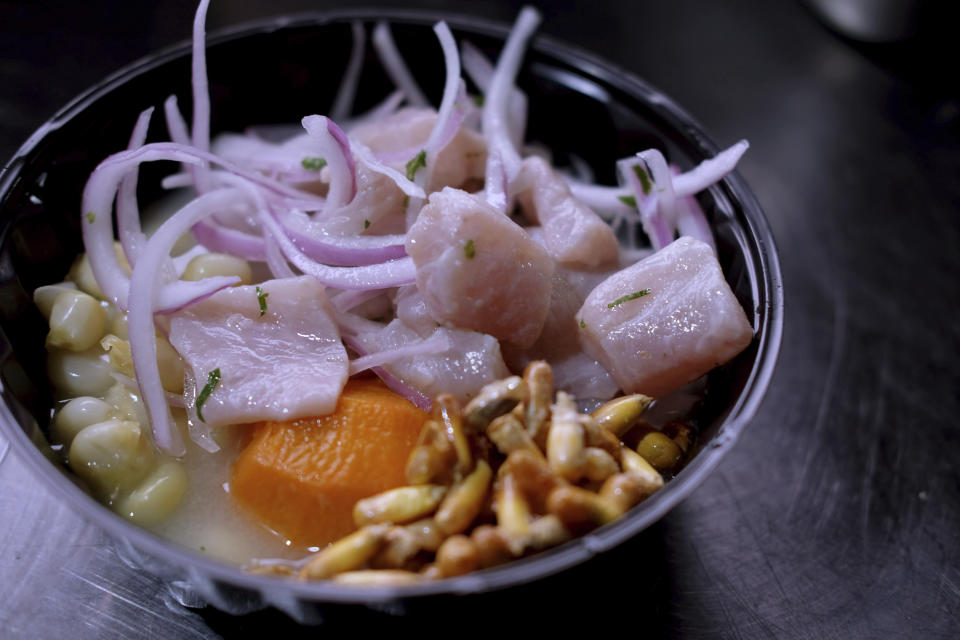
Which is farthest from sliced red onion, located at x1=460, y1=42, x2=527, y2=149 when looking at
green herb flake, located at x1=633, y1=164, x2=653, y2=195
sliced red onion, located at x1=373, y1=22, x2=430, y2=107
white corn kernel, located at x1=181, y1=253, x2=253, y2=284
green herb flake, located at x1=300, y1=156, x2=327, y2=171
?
white corn kernel, located at x1=181, y1=253, x2=253, y2=284

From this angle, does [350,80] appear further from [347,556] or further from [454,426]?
[347,556]

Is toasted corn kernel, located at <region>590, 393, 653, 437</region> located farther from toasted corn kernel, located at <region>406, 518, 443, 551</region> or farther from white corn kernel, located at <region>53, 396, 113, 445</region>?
white corn kernel, located at <region>53, 396, 113, 445</region>

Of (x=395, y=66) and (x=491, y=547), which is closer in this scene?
(x=491, y=547)

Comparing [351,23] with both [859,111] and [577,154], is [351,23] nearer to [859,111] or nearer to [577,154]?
[577,154]

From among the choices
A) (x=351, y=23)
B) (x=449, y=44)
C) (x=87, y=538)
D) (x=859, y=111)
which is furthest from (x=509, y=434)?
(x=859, y=111)

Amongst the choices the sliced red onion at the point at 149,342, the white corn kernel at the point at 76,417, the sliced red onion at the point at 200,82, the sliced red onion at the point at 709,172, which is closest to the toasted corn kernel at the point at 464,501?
the sliced red onion at the point at 149,342

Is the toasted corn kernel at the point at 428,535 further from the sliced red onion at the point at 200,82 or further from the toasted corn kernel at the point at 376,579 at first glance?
the sliced red onion at the point at 200,82

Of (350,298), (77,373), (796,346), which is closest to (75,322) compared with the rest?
(77,373)
